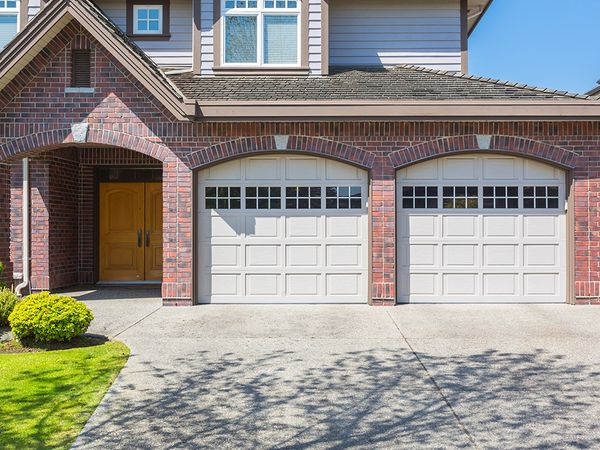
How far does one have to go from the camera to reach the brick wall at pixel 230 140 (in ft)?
34.1

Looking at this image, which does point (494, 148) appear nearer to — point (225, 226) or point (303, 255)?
point (303, 255)

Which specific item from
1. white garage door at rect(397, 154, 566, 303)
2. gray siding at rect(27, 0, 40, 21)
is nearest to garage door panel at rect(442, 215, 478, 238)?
white garage door at rect(397, 154, 566, 303)

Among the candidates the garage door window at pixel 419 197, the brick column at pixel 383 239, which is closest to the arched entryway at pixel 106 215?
the brick column at pixel 383 239

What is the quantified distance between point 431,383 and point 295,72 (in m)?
8.24

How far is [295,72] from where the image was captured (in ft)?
39.9

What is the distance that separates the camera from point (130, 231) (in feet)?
45.8

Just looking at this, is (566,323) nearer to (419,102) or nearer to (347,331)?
(347,331)

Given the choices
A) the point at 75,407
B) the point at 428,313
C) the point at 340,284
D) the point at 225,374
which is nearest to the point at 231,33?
the point at 340,284

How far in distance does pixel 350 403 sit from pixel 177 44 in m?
10.5

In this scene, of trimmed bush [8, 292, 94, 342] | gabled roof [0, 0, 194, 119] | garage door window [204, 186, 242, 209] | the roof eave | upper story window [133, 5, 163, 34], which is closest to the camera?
trimmed bush [8, 292, 94, 342]

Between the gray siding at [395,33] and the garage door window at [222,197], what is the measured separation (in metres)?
4.62

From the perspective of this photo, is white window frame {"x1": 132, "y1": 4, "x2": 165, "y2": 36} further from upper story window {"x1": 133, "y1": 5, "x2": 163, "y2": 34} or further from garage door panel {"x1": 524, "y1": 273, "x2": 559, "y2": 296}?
garage door panel {"x1": 524, "y1": 273, "x2": 559, "y2": 296}

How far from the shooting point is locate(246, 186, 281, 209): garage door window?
10812 millimetres

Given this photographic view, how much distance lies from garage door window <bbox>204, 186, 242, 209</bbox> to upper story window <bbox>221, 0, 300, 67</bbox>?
3180 mm
